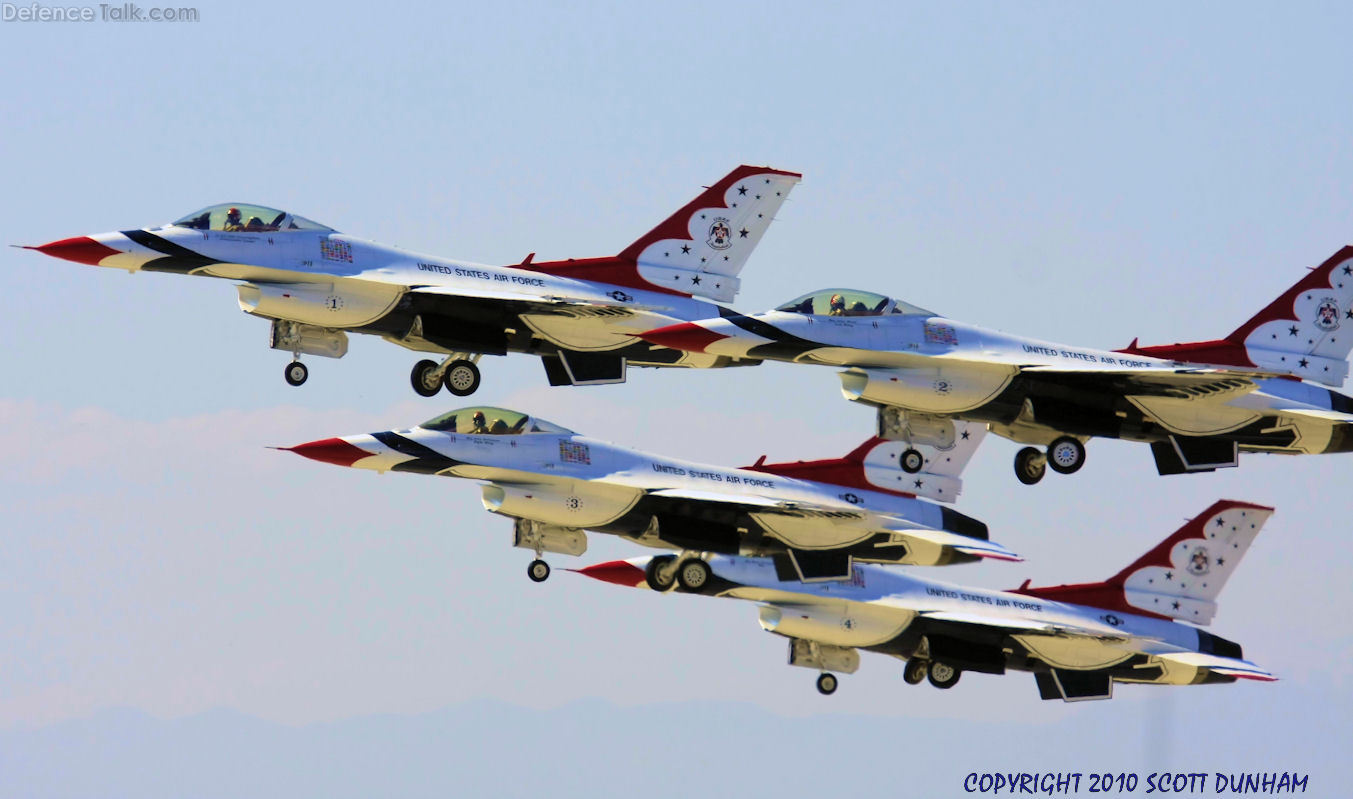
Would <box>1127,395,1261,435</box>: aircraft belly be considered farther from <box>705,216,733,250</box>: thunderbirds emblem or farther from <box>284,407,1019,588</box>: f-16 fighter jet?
<box>705,216,733,250</box>: thunderbirds emblem

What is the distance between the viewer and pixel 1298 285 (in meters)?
45.7

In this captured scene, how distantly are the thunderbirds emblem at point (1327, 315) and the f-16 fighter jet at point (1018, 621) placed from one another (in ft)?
35.8

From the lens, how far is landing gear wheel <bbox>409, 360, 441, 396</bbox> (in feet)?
143

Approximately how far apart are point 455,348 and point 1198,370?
13.9m

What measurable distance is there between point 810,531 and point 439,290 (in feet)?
35.5

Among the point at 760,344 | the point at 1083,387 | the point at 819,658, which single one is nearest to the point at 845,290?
the point at 760,344

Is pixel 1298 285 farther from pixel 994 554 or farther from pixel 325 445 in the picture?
pixel 325 445

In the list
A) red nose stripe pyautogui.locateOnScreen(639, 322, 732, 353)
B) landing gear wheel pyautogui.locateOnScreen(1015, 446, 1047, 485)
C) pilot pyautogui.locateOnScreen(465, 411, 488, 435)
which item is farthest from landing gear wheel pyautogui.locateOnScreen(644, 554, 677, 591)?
red nose stripe pyautogui.locateOnScreen(639, 322, 732, 353)

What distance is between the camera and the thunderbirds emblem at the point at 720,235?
45.3m

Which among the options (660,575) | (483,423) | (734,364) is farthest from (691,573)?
(734,364)

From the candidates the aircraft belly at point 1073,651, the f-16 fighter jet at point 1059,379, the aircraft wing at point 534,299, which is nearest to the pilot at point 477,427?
the aircraft wing at point 534,299

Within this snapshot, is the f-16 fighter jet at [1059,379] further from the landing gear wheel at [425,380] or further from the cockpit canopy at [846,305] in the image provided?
the landing gear wheel at [425,380]

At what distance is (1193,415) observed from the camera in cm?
4344

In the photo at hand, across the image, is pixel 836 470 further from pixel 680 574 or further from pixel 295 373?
pixel 295 373
